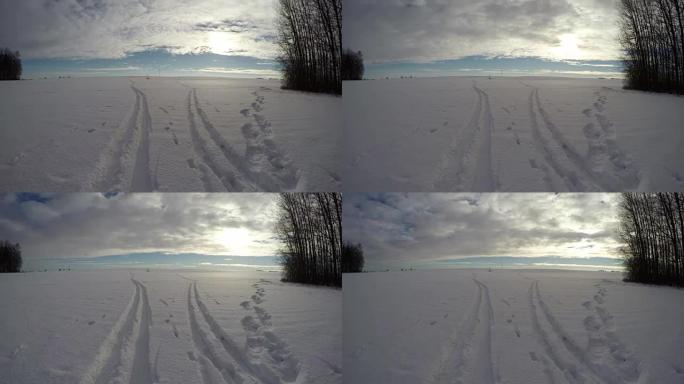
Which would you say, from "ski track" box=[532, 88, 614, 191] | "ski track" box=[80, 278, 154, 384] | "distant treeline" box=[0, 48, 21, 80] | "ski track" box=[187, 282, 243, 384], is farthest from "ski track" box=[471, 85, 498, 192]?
"distant treeline" box=[0, 48, 21, 80]

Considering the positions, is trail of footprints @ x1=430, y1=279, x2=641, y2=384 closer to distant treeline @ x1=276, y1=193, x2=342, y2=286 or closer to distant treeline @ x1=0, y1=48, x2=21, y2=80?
distant treeline @ x1=276, y1=193, x2=342, y2=286

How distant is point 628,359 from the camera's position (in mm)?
3242

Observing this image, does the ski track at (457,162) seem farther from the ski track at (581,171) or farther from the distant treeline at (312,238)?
the distant treeline at (312,238)

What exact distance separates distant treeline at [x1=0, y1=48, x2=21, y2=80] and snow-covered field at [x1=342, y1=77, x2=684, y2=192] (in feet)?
8.31

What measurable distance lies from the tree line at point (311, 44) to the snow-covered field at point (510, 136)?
0.32 m

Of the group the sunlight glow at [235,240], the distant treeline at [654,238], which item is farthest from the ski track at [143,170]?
the distant treeline at [654,238]

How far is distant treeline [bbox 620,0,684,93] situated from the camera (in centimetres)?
409

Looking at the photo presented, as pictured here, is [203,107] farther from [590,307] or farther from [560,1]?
[590,307]

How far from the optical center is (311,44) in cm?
426

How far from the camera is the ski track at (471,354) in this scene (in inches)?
127

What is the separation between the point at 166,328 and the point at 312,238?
1.27 metres

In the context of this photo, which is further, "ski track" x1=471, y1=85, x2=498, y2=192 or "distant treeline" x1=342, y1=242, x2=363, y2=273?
"distant treeline" x1=342, y1=242, x2=363, y2=273

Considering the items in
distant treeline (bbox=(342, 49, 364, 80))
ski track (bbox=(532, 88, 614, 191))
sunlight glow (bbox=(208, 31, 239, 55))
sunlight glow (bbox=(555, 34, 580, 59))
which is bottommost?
ski track (bbox=(532, 88, 614, 191))

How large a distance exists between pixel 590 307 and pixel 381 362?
5.03 ft
